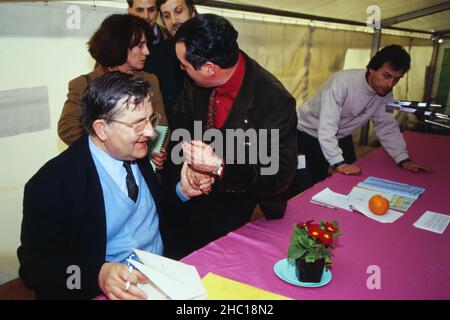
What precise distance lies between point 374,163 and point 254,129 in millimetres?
1654

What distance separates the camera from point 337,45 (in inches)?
229

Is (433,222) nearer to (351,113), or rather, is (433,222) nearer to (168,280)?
(351,113)

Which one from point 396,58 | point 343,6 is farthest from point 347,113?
point 343,6

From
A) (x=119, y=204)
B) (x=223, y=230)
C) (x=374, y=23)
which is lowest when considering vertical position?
(x=223, y=230)

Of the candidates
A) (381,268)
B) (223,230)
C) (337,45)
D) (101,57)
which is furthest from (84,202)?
(337,45)

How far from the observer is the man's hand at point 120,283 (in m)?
1.26

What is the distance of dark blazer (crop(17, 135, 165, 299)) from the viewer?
1451mm

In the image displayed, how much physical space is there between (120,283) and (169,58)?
5.74 ft

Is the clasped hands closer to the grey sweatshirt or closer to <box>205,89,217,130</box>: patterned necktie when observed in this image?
<box>205,89,217,130</box>: patterned necktie

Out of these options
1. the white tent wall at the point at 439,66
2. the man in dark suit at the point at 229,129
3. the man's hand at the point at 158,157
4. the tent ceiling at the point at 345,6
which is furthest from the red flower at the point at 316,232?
the white tent wall at the point at 439,66

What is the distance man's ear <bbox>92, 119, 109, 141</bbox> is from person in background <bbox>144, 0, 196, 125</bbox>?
0.98 metres

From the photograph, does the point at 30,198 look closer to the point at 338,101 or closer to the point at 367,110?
the point at 338,101

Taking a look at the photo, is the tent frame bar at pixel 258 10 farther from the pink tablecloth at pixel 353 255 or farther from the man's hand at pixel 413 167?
the man's hand at pixel 413 167

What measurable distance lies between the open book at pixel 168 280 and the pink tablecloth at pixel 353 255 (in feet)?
0.44
